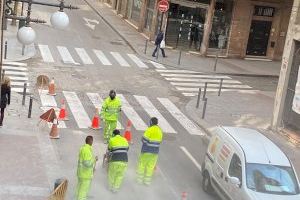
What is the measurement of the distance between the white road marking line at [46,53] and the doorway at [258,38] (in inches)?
564

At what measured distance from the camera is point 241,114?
23.6m

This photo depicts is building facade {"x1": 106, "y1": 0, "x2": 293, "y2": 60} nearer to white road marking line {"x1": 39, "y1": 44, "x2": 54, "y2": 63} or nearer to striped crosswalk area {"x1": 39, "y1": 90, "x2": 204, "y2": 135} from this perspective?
white road marking line {"x1": 39, "y1": 44, "x2": 54, "y2": 63}

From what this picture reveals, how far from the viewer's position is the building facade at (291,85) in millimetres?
20984

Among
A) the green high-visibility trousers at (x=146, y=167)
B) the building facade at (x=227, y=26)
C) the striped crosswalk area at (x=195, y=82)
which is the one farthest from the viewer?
the building facade at (x=227, y=26)

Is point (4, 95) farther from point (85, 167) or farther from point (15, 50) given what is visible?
point (15, 50)

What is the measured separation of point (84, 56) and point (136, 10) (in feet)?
53.3

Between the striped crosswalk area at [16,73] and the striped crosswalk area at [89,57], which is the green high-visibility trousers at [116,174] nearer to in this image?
the striped crosswalk area at [16,73]

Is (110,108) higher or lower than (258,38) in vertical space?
lower

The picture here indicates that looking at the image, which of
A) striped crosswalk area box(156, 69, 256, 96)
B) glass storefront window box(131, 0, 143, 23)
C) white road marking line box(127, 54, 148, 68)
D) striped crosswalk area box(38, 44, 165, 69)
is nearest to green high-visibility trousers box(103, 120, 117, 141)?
striped crosswalk area box(156, 69, 256, 96)

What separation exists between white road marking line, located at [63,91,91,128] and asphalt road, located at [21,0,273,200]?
12 centimetres

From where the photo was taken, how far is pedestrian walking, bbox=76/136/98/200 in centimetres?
1236

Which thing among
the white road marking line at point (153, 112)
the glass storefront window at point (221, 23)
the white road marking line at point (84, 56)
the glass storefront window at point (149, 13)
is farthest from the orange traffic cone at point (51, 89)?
the glass storefront window at point (149, 13)


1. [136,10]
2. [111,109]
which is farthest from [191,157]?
[136,10]

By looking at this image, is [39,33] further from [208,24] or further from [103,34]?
[208,24]
